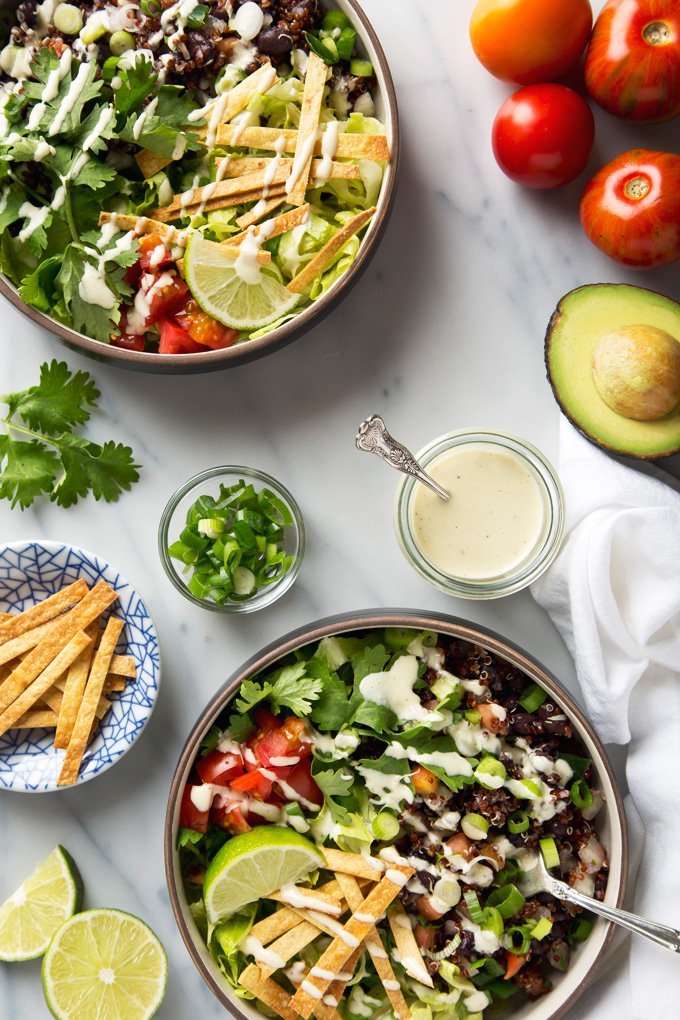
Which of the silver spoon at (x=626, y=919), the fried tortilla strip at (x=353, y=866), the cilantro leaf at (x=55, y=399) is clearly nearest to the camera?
the silver spoon at (x=626, y=919)

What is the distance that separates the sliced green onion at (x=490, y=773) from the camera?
195 centimetres

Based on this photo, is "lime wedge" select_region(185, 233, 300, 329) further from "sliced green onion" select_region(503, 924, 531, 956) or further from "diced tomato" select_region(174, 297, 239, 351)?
"sliced green onion" select_region(503, 924, 531, 956)

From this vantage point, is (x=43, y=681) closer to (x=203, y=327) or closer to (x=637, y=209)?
(x=203, y=327)

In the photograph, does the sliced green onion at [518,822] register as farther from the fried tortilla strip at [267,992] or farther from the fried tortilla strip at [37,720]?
the fried tortilla strip at [37,720]

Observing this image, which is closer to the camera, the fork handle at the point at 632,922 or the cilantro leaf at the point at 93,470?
the fork handle at the point at 632,922

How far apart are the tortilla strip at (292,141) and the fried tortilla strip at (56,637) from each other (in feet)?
3.80

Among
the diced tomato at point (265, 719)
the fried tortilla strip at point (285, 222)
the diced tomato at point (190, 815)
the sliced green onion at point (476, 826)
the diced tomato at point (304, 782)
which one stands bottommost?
the sliced green onion at point (476, 826)

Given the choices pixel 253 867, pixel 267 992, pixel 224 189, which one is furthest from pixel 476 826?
pixel 224 189

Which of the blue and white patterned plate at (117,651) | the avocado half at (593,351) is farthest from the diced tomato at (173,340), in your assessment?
the avocado half at (593,351)

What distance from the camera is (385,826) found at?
1.98 m

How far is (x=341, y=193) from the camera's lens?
2039 millimetres

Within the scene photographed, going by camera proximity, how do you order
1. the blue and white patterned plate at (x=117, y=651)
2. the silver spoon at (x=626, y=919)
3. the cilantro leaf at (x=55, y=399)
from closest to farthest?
the silver spoon at (x=626, y=919) < the blue and white patterned plate at (x=117, y=651) < the cilantro leaf at (x=55, y=399)

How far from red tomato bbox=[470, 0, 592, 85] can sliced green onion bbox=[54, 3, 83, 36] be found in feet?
3.28

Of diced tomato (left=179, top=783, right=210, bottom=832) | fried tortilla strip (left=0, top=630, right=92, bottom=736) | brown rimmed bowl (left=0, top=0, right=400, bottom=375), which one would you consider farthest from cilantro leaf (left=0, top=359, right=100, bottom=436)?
diced tomato (left=179, top=783, right=210, bottom=832)
